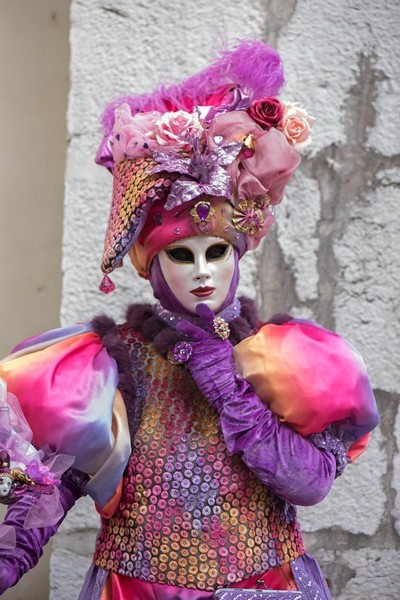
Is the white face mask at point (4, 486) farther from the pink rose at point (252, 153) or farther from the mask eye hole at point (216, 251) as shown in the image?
the pink rose at point (252, 153)

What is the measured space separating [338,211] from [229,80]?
0.62 metres

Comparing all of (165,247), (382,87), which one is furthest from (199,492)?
(382,87)

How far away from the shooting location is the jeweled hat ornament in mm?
1646

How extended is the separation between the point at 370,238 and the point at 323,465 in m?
0.83

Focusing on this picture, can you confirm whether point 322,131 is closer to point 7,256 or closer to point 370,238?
point 370,238

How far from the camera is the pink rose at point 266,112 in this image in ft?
5.56

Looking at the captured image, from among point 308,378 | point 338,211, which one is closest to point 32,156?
point 338,211

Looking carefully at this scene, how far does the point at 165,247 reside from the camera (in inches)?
66.3

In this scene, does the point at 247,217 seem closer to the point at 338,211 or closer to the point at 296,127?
the point at 296,127

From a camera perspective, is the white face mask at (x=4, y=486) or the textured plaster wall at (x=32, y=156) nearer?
the white face mask at (x=4, y=486)

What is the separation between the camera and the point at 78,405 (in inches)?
63.0

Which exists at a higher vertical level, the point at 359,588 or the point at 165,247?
the point at 165,247

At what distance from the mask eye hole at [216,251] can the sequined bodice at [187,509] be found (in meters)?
0.22

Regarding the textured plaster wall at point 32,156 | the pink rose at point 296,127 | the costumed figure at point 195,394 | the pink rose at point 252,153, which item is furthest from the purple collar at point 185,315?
the textured plaster wall at point 32,156
